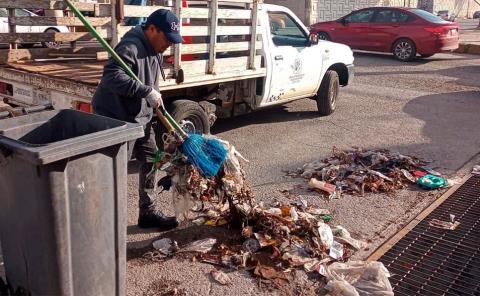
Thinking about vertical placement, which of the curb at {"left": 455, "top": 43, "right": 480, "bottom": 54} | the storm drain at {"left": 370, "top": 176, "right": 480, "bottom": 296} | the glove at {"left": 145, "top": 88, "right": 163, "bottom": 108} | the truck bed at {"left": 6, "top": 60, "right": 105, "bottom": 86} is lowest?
the storm drain at {"left": 370, "top": 176, "right": 480, "bottom": 296}

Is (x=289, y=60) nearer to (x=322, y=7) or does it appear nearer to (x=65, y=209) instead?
(x=65, y=209)

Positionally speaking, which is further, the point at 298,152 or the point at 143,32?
the point at 298,152

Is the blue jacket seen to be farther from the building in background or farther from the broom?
the building in background

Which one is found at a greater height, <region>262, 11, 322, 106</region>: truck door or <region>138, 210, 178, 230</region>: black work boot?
<region>262, 11, 322, 106</region>: truck door

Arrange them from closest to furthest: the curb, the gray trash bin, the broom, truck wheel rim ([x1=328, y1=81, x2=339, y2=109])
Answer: the gray trash bin
the broom
truck wheel rim ([x1=328, y1=81, x2=339, y2=109])
the curb

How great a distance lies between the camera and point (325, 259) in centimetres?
411

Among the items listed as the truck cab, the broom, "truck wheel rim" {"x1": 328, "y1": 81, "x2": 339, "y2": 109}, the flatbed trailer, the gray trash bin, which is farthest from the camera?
"truck wheel rim" {"x1": 328, "y1": 81, "x2": 339, "y2": 109}

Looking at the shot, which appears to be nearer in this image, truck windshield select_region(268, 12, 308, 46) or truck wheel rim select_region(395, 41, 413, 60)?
truck windshield select_region(268, 12, 308, 46)

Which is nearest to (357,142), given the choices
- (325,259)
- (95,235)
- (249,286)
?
(325,259)

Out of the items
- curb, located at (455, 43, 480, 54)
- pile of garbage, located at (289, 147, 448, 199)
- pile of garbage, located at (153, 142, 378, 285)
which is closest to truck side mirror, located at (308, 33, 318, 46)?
pile of garbage, located at (289, 147, 448, 199)

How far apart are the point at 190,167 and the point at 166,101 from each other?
7.82ft

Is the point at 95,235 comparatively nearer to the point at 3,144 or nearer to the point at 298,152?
the point at 3,144

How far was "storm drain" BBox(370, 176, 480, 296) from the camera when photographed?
3973 millimetres

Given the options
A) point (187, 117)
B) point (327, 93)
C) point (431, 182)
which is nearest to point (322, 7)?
point (327, 93)
